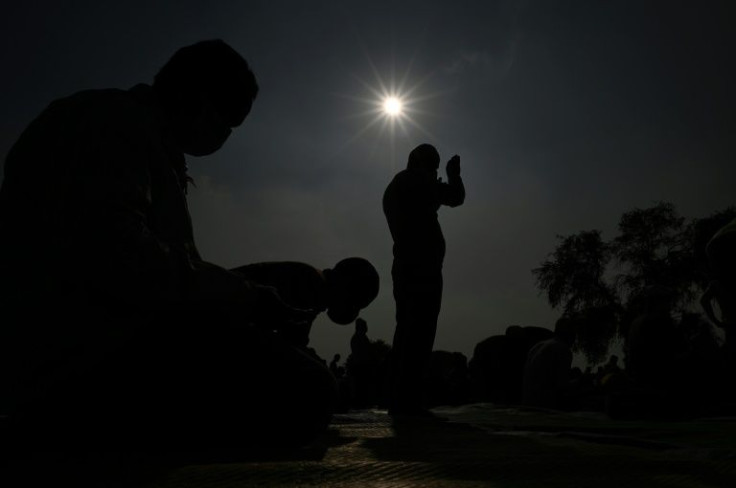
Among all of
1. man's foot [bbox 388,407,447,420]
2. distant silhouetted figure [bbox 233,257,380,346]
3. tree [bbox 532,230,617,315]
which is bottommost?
man's foot [bbox 388,407,447,420]

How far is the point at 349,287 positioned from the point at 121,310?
3.40 ft

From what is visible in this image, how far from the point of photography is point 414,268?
171 inches

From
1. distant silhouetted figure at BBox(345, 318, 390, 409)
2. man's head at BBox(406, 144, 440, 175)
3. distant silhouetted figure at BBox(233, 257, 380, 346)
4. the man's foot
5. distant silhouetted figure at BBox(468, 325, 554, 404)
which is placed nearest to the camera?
distant silhouetted figure at BBox(233, 257, 380, 346)

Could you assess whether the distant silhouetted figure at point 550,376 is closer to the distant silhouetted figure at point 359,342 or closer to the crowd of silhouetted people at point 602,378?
the crowd of silhouetted people at point 602,378

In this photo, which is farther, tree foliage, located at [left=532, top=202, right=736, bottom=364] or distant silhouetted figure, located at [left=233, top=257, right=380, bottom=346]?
tree foliage, located at [left=532, top=202, right=736, bottom=364]

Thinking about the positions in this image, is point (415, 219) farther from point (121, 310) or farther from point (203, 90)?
point (121, 310)

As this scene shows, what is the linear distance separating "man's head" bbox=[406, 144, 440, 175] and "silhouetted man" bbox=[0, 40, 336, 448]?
3.16m

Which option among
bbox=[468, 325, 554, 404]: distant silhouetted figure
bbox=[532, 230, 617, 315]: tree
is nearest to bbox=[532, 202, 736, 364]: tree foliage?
bbox=[532, 230, 617, 315]: tree

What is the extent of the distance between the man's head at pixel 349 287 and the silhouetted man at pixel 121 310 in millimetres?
558

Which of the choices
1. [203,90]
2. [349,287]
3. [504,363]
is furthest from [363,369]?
[203,90]

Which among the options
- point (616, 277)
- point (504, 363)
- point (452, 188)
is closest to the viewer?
point (452, 188)

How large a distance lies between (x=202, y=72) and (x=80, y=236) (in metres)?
0.76

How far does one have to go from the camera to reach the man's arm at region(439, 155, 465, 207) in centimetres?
480

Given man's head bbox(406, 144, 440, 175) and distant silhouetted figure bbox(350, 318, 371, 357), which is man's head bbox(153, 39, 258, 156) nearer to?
man's head bbox(406, 144, 440, 175)
